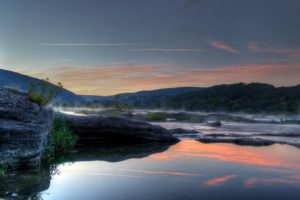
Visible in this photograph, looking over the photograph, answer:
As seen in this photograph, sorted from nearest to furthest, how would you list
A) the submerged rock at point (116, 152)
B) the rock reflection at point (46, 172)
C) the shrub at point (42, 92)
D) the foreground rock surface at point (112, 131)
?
1. the rock reflection at point (46, 172)
2. the shrub at point (42, 92)
3. the submerged rock at point (116, 152)
4. the foreground rock surface at point (112, 131)

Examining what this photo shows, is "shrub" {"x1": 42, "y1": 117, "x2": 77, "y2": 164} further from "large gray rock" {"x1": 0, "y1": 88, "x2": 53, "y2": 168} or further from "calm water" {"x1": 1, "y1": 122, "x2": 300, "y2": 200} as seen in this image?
"large gray rock" {"x1": 0, "y1": 88, "x2": 53, "y2": 168}

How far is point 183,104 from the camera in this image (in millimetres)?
98875

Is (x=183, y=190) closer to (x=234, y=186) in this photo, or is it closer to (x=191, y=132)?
(x=234, y=186)

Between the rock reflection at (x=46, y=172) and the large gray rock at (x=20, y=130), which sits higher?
the large gray rock at (x=20, y=130)

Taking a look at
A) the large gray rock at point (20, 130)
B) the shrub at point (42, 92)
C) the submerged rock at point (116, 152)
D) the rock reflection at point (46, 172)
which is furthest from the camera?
the submerged rock at point (116, 152)

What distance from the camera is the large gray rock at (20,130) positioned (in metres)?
13.0

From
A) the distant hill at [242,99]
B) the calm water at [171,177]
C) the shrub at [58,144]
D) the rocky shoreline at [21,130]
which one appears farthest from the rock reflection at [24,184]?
the distant hill at [242,99]

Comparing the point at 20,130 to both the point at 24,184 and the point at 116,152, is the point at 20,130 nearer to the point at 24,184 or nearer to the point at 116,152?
the point at 24,184

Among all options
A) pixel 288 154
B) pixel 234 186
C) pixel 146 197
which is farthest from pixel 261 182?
pixel 288 154

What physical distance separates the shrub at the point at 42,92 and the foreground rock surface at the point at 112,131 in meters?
6.14

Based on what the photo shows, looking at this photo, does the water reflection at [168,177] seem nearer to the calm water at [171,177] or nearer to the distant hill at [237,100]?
the calm water at [171,177]

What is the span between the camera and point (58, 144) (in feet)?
57.7

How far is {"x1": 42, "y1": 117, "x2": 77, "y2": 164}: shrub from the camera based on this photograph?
15.7 meters

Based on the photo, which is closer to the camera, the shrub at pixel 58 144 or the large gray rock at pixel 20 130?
the large gray rock at pixel 20 130
